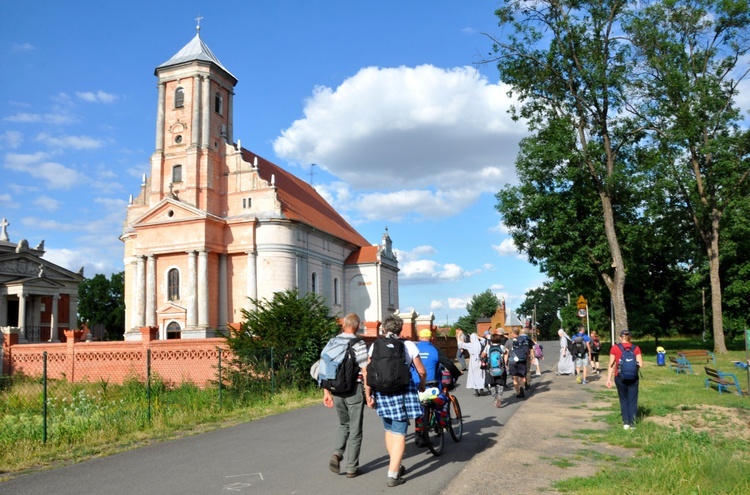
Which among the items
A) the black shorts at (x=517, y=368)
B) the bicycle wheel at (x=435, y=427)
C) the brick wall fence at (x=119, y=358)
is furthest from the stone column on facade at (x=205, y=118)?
the bicycle wheel at (x=435, y=427)

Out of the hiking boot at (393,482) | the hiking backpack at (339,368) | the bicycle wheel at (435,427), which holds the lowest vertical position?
the hiking boot at (393,482)

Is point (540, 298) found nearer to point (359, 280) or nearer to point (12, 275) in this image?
point (359, 280)

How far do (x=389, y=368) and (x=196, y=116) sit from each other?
121ft

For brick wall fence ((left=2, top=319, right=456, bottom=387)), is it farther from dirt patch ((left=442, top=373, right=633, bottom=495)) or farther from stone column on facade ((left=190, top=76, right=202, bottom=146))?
stone column on facade ((left=190, top=76, right=202, bottom=146))

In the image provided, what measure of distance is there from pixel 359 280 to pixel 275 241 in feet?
38.8

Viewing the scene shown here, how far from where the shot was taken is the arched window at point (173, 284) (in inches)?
1563

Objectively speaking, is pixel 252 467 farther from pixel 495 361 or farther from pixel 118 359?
pixel 118 359

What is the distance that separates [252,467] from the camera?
26.5 ft

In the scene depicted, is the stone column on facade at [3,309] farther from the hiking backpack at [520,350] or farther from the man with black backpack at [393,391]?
the man with black backpack at [393,391]

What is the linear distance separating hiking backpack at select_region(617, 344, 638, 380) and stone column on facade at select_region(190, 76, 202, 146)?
34957 mm

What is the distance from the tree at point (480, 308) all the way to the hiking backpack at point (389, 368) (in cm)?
8721

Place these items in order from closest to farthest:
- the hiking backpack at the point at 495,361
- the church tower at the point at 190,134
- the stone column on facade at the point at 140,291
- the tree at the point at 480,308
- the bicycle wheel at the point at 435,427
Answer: the bicycle wheel at the point at 435,427 < the hiking backpack at the point at 495,361 < the stone column on facade at the point at 140,291 < the church tower at the point at 190,134 < the tree at the point at 480,308

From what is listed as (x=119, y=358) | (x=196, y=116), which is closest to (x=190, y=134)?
(x=196, y=116)

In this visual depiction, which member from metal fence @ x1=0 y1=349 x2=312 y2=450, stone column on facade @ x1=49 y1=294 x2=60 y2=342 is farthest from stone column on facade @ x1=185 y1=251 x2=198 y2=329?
metal fence @ x1=0 y1=349 x2=312 y2=450
